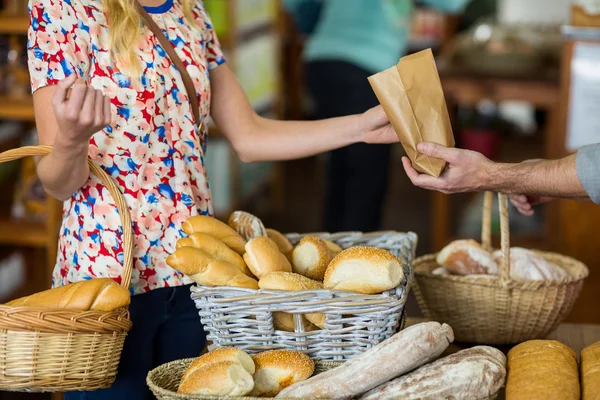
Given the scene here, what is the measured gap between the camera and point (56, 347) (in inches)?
54.4

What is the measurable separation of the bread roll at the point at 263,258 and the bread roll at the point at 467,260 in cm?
53

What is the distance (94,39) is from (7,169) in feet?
6.48

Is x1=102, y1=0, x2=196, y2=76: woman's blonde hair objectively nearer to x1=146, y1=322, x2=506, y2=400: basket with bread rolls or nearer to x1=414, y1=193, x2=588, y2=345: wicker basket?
x1=146, y1=322, x2=506, y2=400: basket with bread rolls

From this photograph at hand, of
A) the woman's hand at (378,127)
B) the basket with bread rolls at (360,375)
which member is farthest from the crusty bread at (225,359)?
the woman's hand at (378,127)

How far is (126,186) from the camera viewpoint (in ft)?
5.52

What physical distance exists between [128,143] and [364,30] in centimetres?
241

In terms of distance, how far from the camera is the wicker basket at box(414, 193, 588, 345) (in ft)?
5.89

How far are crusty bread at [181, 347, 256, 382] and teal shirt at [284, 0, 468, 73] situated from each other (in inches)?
105

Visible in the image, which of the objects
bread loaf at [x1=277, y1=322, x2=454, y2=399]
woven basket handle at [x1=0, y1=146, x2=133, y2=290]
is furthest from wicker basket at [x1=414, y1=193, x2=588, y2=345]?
woven basket handle at [x1=0, y1=146, x2=133, y2=290]

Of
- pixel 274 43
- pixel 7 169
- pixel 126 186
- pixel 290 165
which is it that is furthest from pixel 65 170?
pixel 290 165

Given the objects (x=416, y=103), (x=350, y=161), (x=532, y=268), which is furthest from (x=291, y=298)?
(x=350, y=161)

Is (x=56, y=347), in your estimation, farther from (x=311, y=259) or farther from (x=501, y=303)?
(x=501, y=303)

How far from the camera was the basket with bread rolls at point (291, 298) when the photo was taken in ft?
4.58

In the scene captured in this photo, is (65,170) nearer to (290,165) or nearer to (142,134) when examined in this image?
(142,134)
